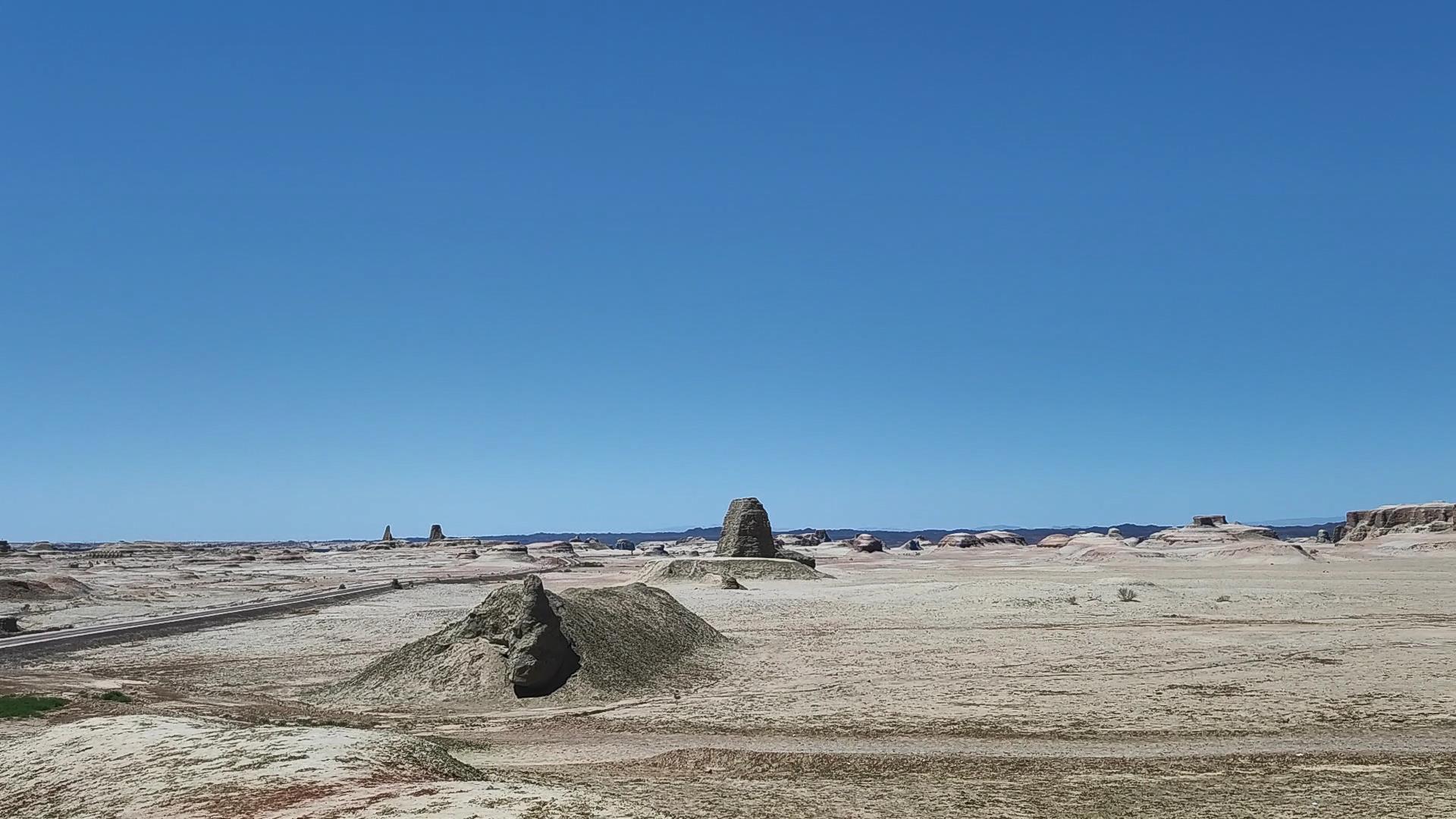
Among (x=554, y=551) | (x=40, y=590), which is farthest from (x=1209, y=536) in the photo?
(x=40, y=590)

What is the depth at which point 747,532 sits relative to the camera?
1907 inches

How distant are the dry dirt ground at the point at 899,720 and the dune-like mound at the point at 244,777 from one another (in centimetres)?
5

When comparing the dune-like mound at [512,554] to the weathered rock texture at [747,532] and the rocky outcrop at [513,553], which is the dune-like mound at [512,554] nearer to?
the rocky outcrop at [513,553]

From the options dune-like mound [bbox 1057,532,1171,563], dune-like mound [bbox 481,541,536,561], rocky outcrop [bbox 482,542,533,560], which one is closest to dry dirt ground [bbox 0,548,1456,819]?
dune-like mound [bbox 1057,532,1171,563]

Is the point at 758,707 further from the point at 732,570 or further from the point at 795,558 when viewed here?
the point at 795,558

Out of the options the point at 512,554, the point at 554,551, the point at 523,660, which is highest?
the point at 523,660

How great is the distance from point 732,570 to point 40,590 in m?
30.7

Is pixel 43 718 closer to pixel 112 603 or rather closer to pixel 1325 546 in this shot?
pixel 112 603

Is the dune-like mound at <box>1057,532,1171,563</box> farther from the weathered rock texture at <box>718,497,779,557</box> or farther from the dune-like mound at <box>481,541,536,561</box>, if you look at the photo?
the dune-like mound at <box>481,541,536,561</box>

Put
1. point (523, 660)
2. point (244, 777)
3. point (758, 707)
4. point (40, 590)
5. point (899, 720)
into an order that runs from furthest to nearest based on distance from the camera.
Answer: point (40, 590)
point (523, 660)
point (758, 707)
point (899, 720)
point (244, 777)

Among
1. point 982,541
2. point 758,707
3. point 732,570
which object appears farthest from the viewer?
point 982,541

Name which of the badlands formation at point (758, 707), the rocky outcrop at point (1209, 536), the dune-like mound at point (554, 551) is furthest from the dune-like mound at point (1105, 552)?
the dune-like mound at point (554, 551)

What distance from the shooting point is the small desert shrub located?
1386 cm

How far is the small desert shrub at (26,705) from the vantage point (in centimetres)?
1386
